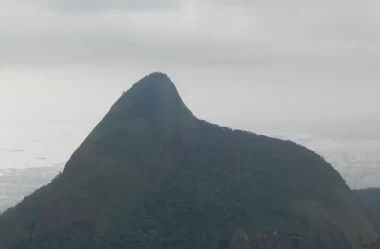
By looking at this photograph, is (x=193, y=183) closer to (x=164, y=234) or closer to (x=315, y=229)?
(x=164, y=234)

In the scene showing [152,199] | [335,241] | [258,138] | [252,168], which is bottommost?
[335,241]

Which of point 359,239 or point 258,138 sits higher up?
point 258,138

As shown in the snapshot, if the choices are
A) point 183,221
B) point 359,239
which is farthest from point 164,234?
point 359,239

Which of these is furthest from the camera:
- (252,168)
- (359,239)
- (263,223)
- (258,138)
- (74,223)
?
(258,138)

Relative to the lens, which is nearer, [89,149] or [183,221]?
[183,221]

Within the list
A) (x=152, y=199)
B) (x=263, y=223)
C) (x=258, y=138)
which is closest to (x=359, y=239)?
(x=263, y=223)

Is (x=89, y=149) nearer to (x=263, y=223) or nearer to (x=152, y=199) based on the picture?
(x=152, y=199)

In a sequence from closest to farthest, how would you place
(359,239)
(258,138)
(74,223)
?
(74,223) → (359,239) → (258,138)
